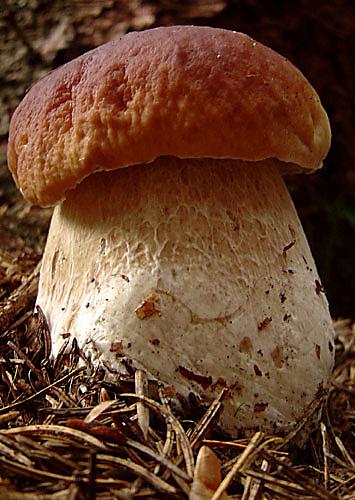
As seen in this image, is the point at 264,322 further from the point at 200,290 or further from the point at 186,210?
the point at 186,210

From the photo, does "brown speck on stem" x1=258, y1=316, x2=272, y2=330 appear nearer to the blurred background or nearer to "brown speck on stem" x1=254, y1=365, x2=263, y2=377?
"brown speck on stem" x1=254, y1=365, x2=263, y2=377

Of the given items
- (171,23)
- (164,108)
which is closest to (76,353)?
(164,108)

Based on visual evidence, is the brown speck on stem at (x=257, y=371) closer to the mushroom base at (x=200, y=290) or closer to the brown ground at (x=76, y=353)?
the mushroom base at (x=200, y=290)

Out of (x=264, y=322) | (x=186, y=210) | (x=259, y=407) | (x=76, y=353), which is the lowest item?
(x=259, y=407)

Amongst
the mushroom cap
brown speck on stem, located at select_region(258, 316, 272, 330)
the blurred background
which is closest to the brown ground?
the blurred background

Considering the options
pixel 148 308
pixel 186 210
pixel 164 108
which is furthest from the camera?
pixel 186 210

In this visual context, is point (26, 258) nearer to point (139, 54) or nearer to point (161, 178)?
point (161, 178)

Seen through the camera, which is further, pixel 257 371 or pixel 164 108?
pixel 257 371
